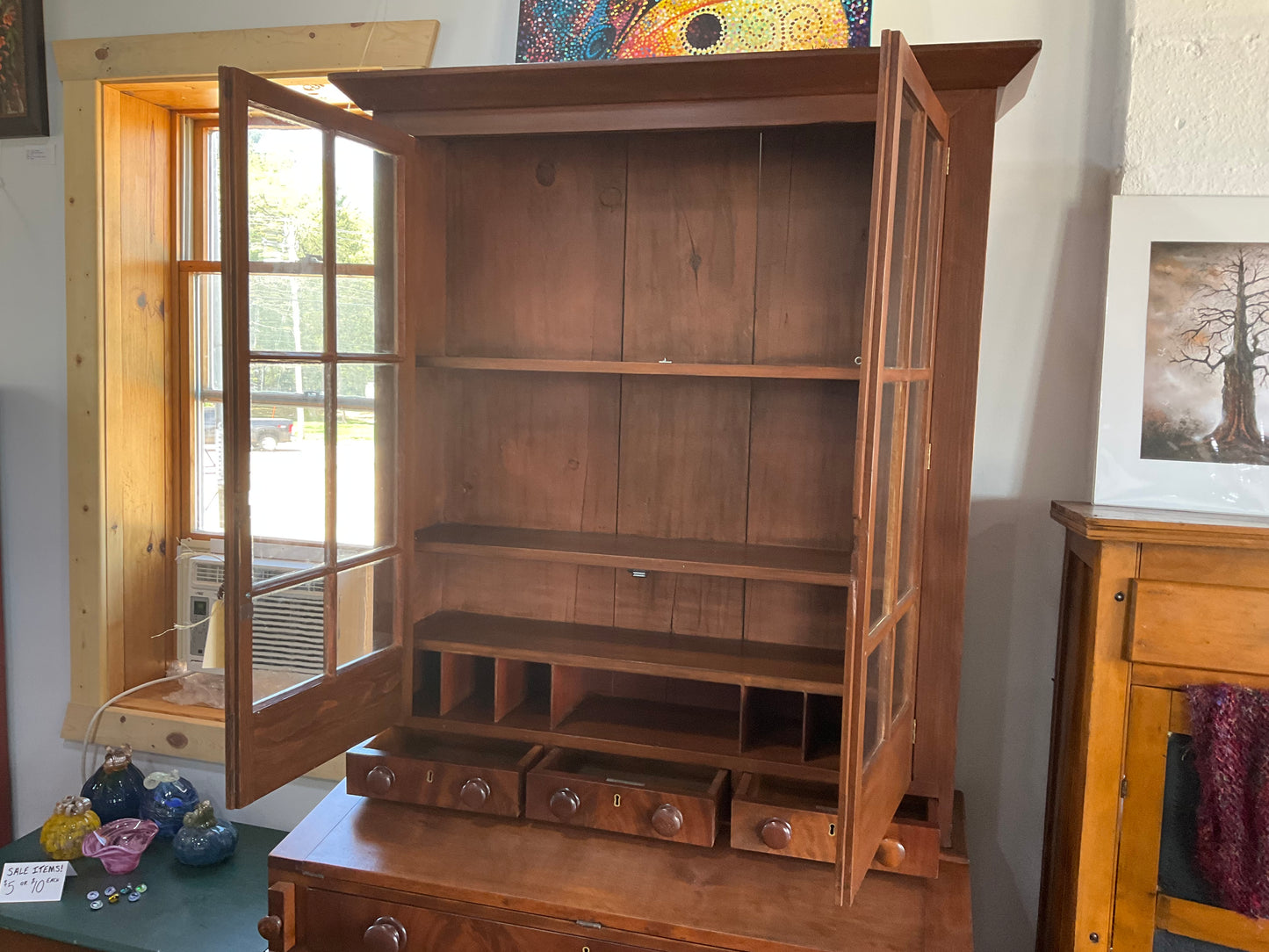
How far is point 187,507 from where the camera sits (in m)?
2.65

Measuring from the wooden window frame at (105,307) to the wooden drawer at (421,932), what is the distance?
0.81 metres

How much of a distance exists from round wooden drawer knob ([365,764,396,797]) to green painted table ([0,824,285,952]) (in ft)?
1.86

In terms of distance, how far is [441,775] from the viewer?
1723 mm

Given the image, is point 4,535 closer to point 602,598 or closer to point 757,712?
point 602,598

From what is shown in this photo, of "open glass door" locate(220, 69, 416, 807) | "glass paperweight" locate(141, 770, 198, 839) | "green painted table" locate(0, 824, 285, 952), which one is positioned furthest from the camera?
"glass paperweight" locate(141, 770, 198, 839)

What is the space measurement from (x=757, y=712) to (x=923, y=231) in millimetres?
929

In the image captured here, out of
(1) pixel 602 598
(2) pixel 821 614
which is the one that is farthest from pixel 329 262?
(2) pixel 821 614

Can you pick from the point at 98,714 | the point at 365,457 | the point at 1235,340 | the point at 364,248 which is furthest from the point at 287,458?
the point at 1235,340

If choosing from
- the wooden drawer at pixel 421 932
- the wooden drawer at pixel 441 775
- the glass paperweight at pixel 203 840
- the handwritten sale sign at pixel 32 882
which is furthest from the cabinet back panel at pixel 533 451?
the handwritten sale sign at pixel 32 882

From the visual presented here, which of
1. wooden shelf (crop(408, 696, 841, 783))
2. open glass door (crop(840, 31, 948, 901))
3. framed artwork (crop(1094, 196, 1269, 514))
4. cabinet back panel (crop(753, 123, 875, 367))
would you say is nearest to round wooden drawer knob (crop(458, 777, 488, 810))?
wooden shelf (crop(408, 696, 841, 783))

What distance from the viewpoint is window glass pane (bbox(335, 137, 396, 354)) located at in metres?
1.63

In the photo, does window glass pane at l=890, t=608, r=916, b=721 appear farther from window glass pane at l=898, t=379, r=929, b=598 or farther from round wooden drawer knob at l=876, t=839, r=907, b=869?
round wooden drawer knob at l=876, t=839, r=907, b=869

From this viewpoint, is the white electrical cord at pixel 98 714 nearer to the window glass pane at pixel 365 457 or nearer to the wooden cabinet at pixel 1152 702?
the window glass pane at pixel 365 457

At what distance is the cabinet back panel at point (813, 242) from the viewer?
1.75 meters
